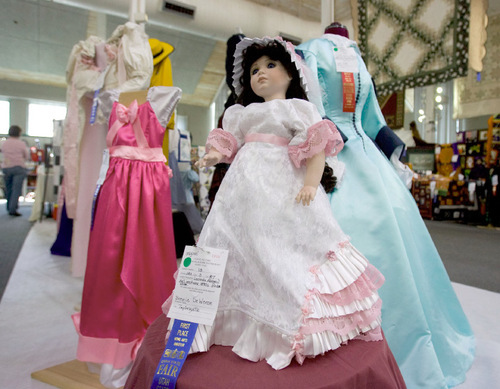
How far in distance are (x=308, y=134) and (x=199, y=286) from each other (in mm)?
466

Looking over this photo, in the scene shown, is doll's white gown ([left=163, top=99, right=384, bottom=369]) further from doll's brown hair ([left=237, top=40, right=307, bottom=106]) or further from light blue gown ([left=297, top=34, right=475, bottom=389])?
light blue gown ([left=297, top=34, right=475, bottom=389])

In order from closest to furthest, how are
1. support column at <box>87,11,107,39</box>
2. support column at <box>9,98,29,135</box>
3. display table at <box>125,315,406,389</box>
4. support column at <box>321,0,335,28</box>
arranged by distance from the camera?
1. display table at <box>125,315,406,389</box>
2. support column at <box>321,0,335,28</box>
3. support column at <box>87,11,107,39</box>
4. support column at <box>9,98,29,135</box>

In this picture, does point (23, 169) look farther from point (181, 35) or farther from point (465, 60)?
point (465, 60)

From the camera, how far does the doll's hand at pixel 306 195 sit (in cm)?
86

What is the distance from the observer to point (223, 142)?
3.42ft

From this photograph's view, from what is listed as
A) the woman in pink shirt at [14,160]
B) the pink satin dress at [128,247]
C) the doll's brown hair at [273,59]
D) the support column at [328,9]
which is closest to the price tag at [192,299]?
the doll's brown hair at [273,59]

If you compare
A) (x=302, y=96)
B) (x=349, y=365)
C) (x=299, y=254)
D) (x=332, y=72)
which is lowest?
(x=349, y=365)

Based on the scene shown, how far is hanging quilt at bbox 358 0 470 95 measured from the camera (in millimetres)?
2572

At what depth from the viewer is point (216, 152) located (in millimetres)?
1023

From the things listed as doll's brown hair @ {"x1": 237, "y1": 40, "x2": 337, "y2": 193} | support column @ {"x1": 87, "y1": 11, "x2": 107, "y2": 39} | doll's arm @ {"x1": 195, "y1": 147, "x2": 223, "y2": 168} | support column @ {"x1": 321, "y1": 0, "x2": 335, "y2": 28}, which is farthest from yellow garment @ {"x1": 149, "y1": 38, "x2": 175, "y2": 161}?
support column @ {"x1": 87, "y1": 11, "x2": 107, "y2": 39}

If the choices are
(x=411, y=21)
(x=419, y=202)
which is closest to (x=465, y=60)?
(x=411, y=21)

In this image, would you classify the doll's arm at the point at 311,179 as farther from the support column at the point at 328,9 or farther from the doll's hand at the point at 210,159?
the support column at the point at 328,9

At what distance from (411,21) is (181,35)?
6311 mm

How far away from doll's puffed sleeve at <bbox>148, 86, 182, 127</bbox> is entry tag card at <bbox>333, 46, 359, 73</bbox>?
73 cm
